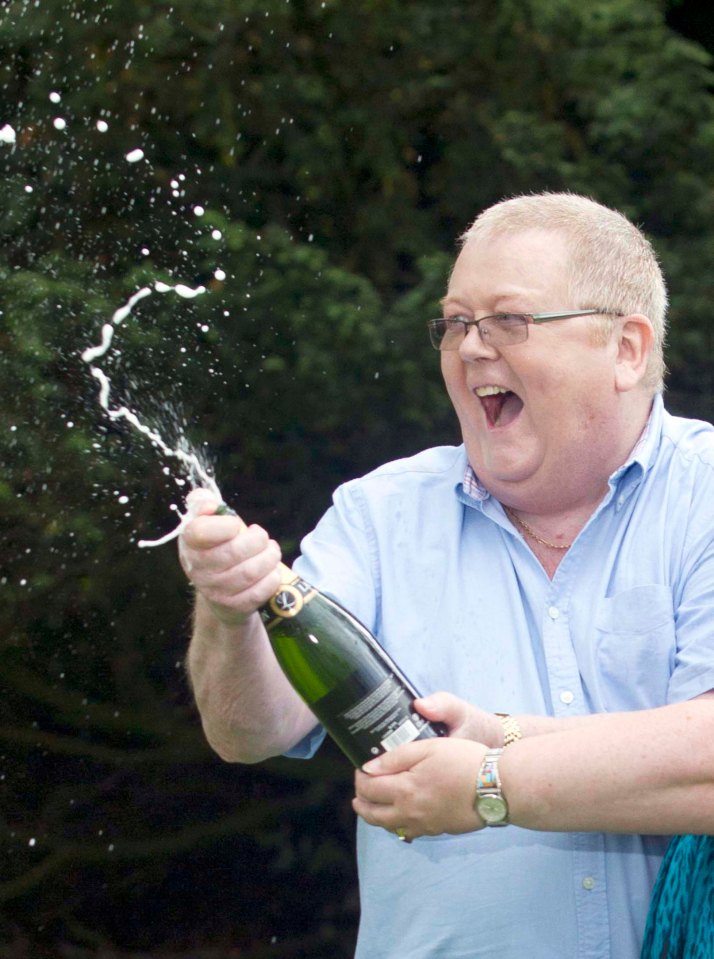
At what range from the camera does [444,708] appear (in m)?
1.82

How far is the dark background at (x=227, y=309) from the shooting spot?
12.2 ft

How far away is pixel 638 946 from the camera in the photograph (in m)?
1.91

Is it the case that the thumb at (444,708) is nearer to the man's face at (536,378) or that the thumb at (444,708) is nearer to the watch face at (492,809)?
the watch face at (492,809)

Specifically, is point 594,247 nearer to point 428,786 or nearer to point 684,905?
point 428,786

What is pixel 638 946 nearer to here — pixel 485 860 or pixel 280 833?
pixel 485 860

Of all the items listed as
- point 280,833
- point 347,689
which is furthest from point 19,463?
point 347,689

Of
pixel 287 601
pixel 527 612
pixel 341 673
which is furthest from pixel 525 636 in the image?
pixel 287 601

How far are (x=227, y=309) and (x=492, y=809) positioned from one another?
96.2 inches

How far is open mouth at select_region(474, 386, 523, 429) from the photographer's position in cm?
A: 216

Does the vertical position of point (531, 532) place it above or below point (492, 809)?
above

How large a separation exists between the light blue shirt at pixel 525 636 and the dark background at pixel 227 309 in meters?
1.63

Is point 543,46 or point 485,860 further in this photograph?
point 543,46

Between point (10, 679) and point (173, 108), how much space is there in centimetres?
181

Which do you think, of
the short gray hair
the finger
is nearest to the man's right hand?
the finger
